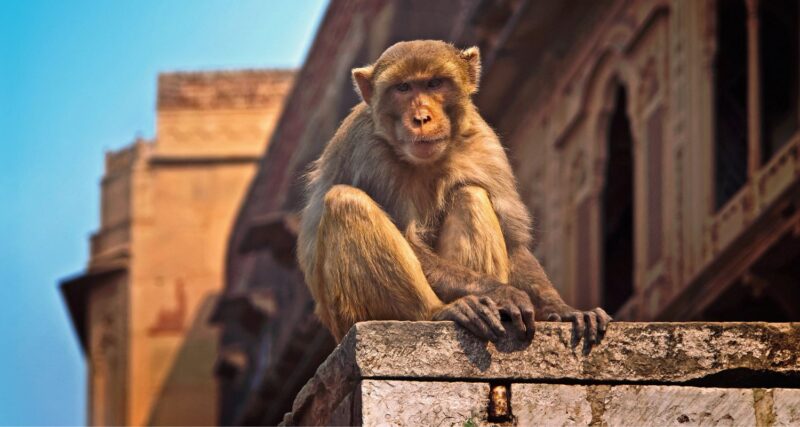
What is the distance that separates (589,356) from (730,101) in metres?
11.2

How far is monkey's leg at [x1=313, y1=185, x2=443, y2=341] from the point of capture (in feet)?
29.8

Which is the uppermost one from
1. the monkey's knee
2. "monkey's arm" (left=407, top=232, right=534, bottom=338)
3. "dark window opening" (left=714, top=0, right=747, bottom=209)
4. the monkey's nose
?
"dark window opening" (left=714, top=0, right=747, bottom=209)

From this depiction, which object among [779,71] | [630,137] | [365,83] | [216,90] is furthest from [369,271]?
[216,90]

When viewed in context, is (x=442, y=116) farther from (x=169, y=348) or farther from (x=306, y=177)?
(x=169, y=348)

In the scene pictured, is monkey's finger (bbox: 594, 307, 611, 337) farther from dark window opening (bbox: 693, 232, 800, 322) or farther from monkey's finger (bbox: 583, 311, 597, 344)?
dark window opening (bbox: 693, 232, 800, 322)

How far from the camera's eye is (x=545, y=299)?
9.38 meters

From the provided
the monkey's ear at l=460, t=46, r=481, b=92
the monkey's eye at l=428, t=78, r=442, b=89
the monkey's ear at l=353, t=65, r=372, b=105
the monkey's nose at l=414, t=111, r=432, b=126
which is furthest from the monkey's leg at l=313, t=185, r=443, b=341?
the monkey's ear at l=460, t=46, r=481, b=92

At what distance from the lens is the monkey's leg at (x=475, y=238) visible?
31.2ft

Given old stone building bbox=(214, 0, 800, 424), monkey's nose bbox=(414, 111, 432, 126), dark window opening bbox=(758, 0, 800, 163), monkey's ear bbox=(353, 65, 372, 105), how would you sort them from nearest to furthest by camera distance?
monkey's nose bbox=(414, 111, 432, 126) → monkey's ear bbox=(353, 65, 372, 105) → old stone building bbox=(214, 0, 800, 424) → dark window opening bbox=(758, 0, 800, 163)

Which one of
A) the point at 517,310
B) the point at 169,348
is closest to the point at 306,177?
the point at 517,310

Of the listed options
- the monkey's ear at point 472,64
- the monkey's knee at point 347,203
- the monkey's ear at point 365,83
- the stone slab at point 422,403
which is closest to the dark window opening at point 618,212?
the monkey's ear at point 472,64

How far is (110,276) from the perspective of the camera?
39.4 metres

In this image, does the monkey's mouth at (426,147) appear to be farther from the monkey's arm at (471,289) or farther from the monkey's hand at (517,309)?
the monkey's hand at (517,309)

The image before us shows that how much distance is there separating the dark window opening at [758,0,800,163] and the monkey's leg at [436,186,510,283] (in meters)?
9.87
